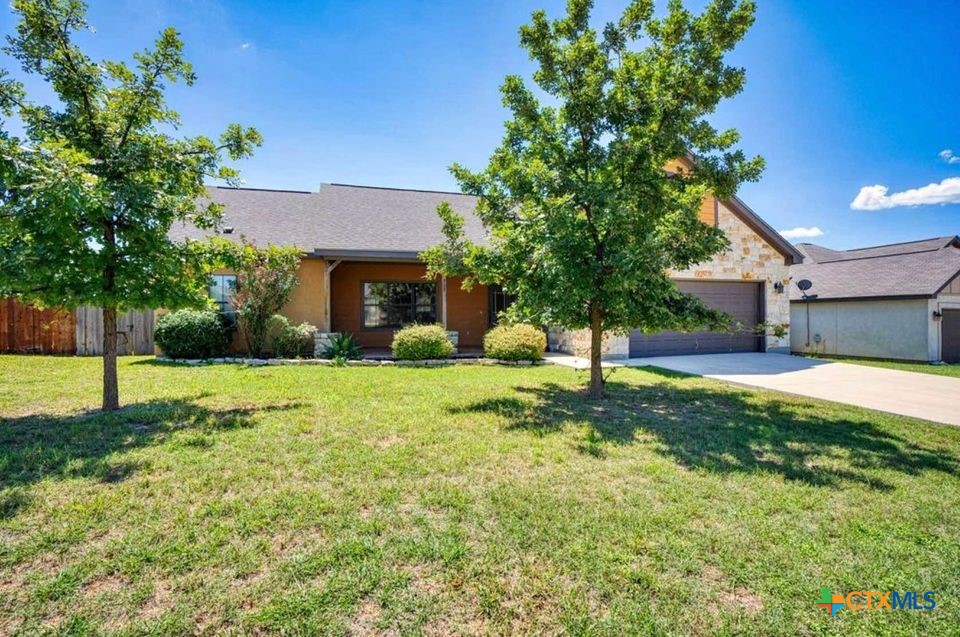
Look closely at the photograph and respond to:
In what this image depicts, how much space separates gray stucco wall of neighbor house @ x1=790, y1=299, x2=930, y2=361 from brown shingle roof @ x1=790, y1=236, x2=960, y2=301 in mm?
422

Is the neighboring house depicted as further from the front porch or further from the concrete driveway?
the front porch

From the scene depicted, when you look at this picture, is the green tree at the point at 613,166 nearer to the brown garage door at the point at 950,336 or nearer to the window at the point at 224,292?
the window at the point at 224,292

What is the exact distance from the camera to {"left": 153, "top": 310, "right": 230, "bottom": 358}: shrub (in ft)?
36.2

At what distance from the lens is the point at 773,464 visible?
4.36 meters

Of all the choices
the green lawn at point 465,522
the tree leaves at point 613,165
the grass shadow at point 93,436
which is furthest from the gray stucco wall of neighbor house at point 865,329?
the grass shadow at point 93,436

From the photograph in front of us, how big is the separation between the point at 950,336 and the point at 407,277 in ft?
58.1

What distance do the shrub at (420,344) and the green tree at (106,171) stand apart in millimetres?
5365

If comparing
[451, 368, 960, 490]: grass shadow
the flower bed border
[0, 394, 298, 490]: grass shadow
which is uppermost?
the flower bed border

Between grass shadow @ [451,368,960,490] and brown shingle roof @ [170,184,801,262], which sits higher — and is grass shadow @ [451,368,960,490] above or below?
below

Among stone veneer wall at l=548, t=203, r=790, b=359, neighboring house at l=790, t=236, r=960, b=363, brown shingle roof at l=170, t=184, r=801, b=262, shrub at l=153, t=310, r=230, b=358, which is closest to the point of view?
shrub at l=153, t=310, r=230, b=358

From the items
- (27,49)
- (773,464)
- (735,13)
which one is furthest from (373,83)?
(773,464)

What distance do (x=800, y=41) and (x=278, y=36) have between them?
1134 centimetres

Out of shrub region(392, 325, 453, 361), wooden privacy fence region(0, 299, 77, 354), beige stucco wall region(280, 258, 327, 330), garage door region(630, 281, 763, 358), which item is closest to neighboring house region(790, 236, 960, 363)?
garage door region(630, 281, 763, 358)

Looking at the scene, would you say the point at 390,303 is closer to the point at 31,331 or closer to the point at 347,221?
the point at 347,221
